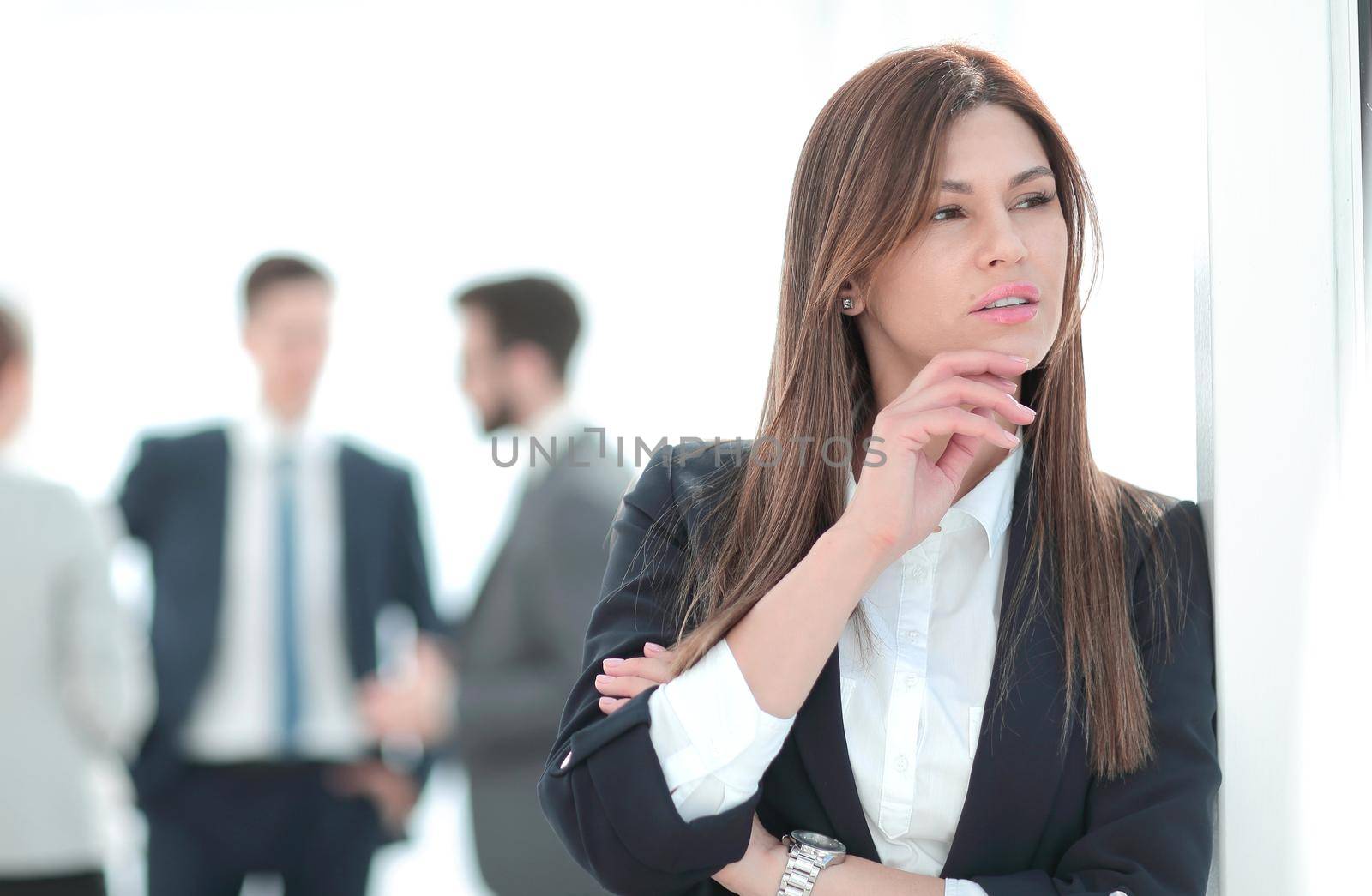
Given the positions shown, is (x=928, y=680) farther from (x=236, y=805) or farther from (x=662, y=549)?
(x=236, y=805)

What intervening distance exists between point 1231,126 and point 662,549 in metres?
0.63

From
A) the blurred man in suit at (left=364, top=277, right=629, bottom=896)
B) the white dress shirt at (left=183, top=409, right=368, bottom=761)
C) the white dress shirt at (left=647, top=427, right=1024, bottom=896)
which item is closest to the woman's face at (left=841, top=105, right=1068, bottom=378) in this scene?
the white dress shirt at (left=647, top=427, right=1024, bottom=896)

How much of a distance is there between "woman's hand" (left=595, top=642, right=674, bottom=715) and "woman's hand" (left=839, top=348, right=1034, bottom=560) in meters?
0.20

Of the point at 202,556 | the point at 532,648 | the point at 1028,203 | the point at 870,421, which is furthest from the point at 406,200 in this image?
the point at 1028,203

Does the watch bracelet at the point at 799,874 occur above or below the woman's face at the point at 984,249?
below

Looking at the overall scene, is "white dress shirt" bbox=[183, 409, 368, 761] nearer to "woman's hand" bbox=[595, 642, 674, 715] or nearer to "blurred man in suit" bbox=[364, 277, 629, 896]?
"blurred man in suit" bbox=[364, 277, 629, 896]

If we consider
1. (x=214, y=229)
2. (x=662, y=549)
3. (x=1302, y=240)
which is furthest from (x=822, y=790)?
(x=214, y=229)

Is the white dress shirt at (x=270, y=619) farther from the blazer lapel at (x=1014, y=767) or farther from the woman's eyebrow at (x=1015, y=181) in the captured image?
the woman's eyebrow at (x=1015, y=181)

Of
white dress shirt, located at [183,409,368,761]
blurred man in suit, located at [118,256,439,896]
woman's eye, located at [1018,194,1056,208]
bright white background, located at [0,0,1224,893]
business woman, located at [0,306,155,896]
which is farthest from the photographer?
bright white background, located at [0,0,1224,893]

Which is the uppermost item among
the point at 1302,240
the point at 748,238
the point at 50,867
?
the point at 748,238

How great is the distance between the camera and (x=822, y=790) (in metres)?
1.00

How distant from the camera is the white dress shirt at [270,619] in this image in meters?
Result: 2.79

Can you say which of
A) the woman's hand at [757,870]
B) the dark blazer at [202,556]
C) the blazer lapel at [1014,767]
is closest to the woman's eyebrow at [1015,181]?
the blazer lapel at [1014,767]

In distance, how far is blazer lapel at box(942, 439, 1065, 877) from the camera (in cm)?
97
